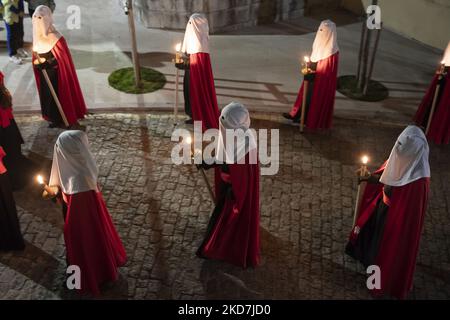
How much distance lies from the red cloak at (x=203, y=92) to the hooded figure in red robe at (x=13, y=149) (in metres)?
2.78

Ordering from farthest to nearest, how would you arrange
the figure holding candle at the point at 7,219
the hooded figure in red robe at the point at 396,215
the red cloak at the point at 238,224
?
the figure holding candle at the point at 7,219
the red cloak at the point at 238,224
the hooded figure in red robe at the point at 396,215

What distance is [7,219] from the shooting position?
6805mm

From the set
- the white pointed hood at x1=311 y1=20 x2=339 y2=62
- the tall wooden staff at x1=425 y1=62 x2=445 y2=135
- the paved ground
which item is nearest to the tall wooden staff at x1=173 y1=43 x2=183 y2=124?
the paved ground

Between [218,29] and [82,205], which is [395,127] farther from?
[82,205]

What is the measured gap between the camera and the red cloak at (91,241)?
19.5 feet

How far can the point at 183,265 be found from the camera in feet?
22.7

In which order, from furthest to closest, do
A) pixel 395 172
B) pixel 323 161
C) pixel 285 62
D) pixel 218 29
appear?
1. pixel 218 29
2. pixel 285 62
3. pixel 323 161
4. pixel 395 172

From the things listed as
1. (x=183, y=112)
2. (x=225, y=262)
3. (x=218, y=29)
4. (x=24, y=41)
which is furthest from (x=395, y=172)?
(x=24, y=41)

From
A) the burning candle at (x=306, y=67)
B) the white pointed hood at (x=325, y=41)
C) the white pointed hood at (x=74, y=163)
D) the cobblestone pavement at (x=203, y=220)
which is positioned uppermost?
the white pointed hood at (x=325, y=41)

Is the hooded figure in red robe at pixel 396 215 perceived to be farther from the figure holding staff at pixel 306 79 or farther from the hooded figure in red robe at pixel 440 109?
the hooded figure in red robe at pixel 440 109

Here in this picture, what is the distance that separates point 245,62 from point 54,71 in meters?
4.30

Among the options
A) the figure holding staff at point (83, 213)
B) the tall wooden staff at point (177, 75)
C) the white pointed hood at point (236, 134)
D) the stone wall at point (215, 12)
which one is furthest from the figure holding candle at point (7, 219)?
the stone wall at point (215, 12)

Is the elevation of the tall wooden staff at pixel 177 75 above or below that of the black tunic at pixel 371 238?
above

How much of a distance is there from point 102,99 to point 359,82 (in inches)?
193
